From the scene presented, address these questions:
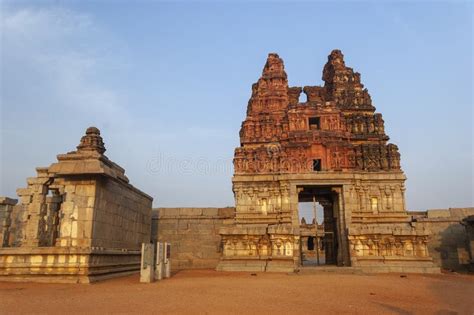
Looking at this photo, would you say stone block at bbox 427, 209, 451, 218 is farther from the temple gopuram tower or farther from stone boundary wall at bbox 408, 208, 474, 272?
the temple gopuram tower

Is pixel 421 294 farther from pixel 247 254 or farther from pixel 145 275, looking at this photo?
pixel 247 254

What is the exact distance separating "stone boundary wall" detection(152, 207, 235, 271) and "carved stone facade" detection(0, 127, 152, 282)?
668 cm

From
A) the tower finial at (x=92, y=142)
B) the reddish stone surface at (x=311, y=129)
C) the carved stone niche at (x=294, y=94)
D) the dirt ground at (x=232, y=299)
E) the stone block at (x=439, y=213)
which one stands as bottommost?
the dirt ground at (x=232, y=299)

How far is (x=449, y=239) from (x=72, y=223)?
1890cm

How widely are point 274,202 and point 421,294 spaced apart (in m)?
10.2

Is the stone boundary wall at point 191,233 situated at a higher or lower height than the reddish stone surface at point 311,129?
lower

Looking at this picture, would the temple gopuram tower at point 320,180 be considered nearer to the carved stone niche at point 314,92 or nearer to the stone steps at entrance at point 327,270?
the carved stone niche at point 314,92

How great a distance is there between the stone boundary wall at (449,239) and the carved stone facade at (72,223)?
15682 mm

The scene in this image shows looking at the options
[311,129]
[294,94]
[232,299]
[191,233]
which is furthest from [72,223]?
[294,94]

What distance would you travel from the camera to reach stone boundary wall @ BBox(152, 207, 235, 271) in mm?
20078

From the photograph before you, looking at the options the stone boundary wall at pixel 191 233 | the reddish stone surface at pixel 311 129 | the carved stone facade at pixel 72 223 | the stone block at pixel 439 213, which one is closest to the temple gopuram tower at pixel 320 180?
the reddish stone surface at pixel 311 129

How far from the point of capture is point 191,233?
20547 mm

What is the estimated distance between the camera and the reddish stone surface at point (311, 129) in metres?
19.7

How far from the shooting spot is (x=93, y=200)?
11.5 m
